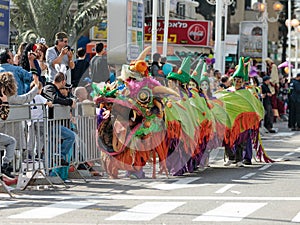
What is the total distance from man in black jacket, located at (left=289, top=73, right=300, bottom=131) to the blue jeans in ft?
53.6

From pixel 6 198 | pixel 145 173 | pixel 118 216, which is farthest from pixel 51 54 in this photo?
pixel 118 216

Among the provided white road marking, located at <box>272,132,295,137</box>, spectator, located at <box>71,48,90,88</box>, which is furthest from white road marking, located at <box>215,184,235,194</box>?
white road marking, located at <box>272,132,295,137</box>

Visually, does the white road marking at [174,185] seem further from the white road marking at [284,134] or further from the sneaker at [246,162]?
the white road marking at [284,134]

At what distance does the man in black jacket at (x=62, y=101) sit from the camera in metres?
14.6

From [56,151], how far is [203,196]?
2.71 m

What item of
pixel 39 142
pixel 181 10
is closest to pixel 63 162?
pixel 39 142

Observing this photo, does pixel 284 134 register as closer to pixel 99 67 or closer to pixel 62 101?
pixel 99 67

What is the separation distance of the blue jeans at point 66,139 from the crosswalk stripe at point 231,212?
346 cm

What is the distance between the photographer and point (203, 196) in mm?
12773

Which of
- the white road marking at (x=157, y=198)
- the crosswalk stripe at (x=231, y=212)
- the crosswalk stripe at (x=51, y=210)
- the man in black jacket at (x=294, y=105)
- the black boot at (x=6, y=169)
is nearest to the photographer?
the crosswalk stripe at (x=231, y=212)

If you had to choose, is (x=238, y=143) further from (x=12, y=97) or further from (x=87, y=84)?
(x=12, y=97)

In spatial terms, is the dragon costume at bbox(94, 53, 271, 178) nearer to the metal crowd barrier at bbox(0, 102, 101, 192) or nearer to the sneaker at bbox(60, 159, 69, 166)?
the metal crowd barrier at bbox(0, 102, 101, 192)

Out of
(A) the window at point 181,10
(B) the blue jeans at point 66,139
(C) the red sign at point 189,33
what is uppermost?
(A) the window at point 181,10

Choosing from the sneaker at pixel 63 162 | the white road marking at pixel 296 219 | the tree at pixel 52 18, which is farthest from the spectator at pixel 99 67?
the tree at pixel 52 18
